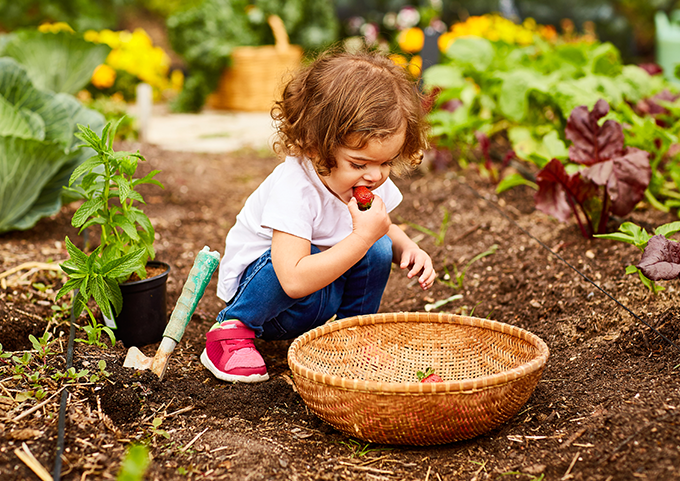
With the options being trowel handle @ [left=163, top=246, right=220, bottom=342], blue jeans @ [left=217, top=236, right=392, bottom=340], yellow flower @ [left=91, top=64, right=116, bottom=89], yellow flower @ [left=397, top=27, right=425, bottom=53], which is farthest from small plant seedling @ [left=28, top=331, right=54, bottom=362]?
yellow flower @ [left=397, top=27, right=425, bottom=53]

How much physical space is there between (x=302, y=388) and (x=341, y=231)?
0.53 metres

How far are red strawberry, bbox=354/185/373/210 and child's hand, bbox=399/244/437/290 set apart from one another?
26 cm

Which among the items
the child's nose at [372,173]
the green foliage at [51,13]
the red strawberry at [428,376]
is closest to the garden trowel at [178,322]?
the child's nose at [372,173]

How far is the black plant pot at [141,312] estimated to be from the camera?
1.80 meters

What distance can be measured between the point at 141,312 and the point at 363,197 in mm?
772

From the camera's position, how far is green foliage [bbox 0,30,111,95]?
3312mm

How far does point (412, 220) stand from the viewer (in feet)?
10.2

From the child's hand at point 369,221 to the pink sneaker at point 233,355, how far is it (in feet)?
1.65

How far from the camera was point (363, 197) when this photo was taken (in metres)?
1.58

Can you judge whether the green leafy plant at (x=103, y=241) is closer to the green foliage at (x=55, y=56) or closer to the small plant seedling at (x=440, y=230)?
the small plant seedling at (x=440, y=230)

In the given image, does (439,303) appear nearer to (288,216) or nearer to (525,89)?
(288,216)

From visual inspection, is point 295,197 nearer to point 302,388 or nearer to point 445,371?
point 302,388

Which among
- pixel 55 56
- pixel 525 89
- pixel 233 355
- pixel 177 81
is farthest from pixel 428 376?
pixel 177 81

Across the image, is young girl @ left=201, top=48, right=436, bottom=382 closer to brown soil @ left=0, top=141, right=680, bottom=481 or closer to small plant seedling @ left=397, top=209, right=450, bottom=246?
brown soil @ left=0, top=141, right=680, bottom=481
